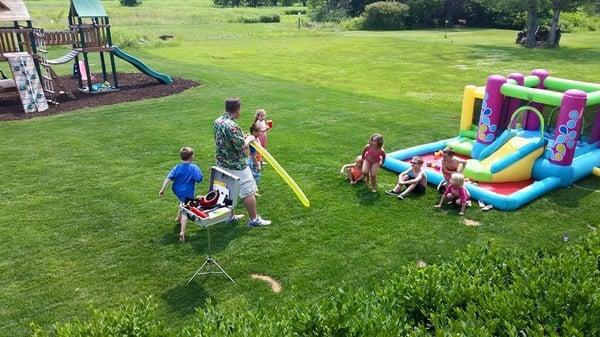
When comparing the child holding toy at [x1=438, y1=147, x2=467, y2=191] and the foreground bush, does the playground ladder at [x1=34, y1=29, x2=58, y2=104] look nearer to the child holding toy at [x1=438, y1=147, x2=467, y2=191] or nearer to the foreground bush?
the child holding toy at [x1=438, y1=147, x2=467, y2=191]

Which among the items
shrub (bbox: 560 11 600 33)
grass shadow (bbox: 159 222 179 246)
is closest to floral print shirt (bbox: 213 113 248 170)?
grass shadow (bbox: 159 222 179 246)

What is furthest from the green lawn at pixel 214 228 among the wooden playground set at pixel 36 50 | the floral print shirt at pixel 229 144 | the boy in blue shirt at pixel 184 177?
the wooden playground set at pixel 36 50

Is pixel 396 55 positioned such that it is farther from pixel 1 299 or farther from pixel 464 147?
pixel 1 299

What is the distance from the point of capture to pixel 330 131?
46.1 ft

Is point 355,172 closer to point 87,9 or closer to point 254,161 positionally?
point 254,161

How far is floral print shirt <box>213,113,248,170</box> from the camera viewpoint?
7.57 m

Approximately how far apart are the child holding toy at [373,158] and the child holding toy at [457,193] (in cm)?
131

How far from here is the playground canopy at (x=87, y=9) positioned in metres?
18.6

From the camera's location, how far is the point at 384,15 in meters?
51.7

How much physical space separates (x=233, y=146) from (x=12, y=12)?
43.9 feet

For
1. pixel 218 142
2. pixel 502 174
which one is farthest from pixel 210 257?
pixel 502 174

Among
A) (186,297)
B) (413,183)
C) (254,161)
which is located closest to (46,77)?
(254,161)

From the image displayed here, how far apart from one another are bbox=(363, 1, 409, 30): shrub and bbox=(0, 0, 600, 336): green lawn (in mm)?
33780

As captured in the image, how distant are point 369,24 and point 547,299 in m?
50.0
